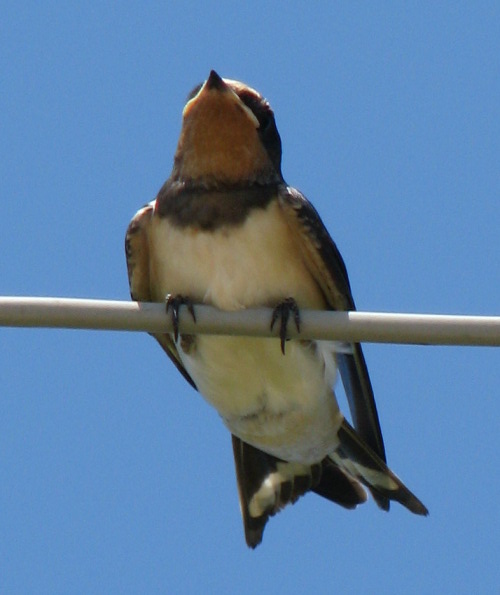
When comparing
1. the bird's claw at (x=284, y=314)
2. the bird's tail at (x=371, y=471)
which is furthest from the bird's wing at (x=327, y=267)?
the bird's claw at (x=284, y=314)

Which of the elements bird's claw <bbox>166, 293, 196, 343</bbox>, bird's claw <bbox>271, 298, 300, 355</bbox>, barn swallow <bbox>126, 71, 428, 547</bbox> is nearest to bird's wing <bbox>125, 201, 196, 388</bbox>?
barn swallow <bbox>126, 71, 428, 547</bbox>

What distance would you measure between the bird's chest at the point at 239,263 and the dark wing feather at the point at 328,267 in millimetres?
40

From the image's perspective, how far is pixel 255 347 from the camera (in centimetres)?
484

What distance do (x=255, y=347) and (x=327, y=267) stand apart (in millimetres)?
374

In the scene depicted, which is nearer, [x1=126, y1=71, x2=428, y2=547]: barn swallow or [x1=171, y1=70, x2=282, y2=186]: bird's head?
[x1=126, y1=71, x2=428, y2=547]: barn swallow

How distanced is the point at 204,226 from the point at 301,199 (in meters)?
0.35

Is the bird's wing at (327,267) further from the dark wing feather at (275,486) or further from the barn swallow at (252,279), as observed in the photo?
→ the dark wing feather at (275,486)

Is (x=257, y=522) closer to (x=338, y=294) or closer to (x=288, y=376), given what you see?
(x=288, y=376)

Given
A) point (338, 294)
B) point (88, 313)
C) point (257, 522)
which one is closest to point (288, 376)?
point (338, 294)

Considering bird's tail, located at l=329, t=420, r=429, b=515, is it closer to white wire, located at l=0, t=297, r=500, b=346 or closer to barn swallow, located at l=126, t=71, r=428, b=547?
barn swallow, located at l=126, t=71, r=428, b=547

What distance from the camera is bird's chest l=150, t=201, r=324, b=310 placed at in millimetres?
4637

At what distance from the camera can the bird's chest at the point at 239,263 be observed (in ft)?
15.2

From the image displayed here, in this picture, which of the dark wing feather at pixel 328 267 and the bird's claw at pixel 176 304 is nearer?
the bird's claw at pixel 176 304

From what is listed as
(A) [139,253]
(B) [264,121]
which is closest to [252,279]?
(A) [139,253]
